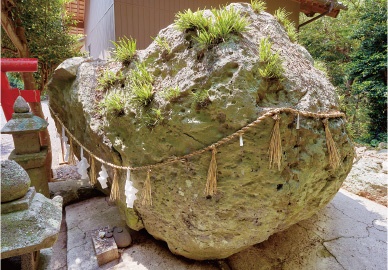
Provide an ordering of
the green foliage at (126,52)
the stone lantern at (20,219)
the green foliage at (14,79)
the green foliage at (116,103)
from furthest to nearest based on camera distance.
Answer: the green foliage at (14,79) < the green foliage at (126,52) < the green foliage at (116,103) < the stone lantern at (20,219)

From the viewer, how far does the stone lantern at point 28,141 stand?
10.6 ft

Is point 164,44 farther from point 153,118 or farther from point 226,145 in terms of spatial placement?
point 226,145

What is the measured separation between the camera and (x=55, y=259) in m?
3.27

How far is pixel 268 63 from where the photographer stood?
7.68 ft

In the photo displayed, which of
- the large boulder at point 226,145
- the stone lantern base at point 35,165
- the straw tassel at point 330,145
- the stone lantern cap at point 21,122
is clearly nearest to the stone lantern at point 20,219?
the large boulder at point 226,145

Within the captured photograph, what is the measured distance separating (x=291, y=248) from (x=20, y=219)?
3.29 meters

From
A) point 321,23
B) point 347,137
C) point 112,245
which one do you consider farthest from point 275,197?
point 321,23

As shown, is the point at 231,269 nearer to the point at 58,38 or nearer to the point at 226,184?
the point at 226,184

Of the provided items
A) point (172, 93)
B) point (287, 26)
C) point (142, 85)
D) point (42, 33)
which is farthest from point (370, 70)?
point (42, 33)

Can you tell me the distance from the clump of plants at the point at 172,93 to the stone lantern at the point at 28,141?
229cm

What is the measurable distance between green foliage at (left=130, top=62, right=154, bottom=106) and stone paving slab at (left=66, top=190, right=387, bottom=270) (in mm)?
2136

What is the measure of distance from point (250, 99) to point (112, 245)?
2.70 metres

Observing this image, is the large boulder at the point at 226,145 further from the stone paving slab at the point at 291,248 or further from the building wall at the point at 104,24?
the building wall at the point at 104,24

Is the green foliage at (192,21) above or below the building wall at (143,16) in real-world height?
below
